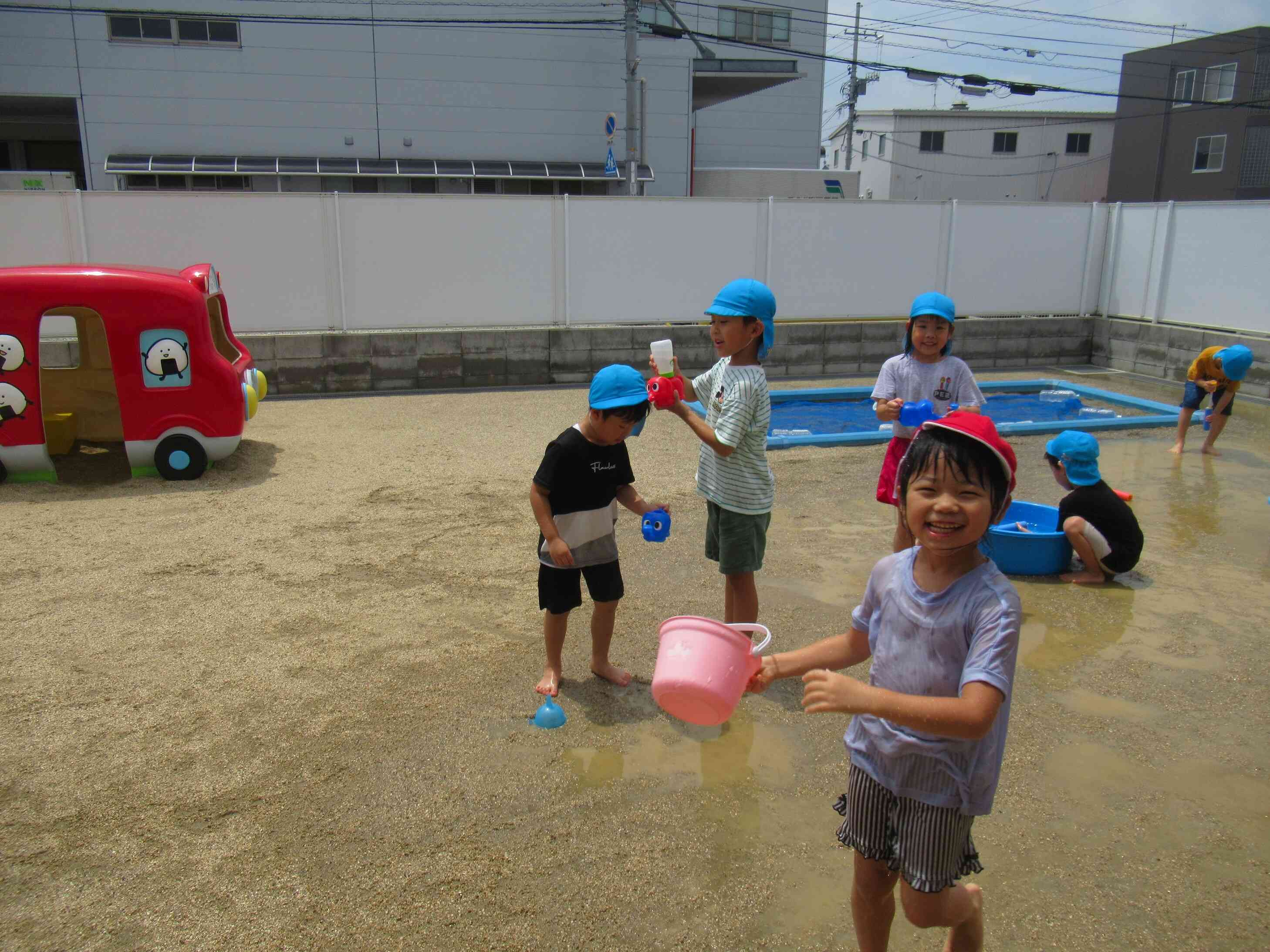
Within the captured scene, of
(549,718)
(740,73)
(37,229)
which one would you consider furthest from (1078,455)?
(740,73)

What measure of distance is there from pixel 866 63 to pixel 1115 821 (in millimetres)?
19774

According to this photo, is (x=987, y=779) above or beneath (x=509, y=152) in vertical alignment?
beneath

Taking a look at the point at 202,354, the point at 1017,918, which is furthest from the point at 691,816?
the point at 202,354

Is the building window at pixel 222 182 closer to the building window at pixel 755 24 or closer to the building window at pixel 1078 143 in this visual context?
the building window at pixel 755 24

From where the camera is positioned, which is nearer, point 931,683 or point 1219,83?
point 931,683

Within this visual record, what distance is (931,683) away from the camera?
1999 millimetres

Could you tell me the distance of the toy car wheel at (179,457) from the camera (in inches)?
281

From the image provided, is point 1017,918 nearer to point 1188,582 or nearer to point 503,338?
point 1188,582

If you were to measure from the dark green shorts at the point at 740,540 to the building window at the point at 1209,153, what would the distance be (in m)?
39.2

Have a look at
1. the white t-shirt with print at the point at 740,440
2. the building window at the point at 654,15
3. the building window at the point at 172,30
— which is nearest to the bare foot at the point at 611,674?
the white t-shirt with print at the point at 740,440

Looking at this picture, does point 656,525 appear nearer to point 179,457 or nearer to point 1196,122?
point 179,457

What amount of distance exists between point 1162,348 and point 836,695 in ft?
41.6

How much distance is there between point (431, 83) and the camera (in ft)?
74.9

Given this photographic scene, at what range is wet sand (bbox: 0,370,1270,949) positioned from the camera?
2.66 meters
